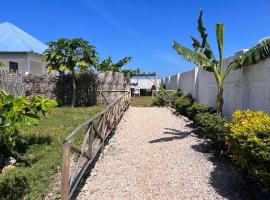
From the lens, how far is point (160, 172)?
6.96m

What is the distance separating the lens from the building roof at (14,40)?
26.4 m

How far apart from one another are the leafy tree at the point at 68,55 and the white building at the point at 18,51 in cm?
644

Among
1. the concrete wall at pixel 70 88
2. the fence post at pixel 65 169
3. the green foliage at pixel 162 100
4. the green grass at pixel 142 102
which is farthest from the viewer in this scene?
the green grass at pixel 142 102

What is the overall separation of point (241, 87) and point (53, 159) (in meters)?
5.55

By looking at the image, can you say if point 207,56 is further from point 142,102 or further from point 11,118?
point 142,102

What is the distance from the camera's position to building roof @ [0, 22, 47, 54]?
26.4 m

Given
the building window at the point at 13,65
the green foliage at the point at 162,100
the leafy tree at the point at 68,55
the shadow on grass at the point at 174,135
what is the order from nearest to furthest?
the shadow on grass at the point at 174,135 → the leafy tree at the point at 68,55 → the green foliage at the point at 162,100 → the building window at the point at 13,65

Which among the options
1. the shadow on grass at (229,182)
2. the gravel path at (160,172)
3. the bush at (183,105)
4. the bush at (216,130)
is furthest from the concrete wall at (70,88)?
the shadow on grass at (229,182)

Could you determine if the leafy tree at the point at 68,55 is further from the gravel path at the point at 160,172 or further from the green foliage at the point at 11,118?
the green foliage at the point at 11,118

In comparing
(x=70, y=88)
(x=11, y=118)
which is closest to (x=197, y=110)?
(x=11, y=118)

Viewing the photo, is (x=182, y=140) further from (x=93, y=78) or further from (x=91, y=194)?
(x=93, y=78)

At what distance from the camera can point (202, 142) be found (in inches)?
388

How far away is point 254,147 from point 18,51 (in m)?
23.4

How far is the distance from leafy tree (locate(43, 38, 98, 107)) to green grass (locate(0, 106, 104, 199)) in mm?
8453
